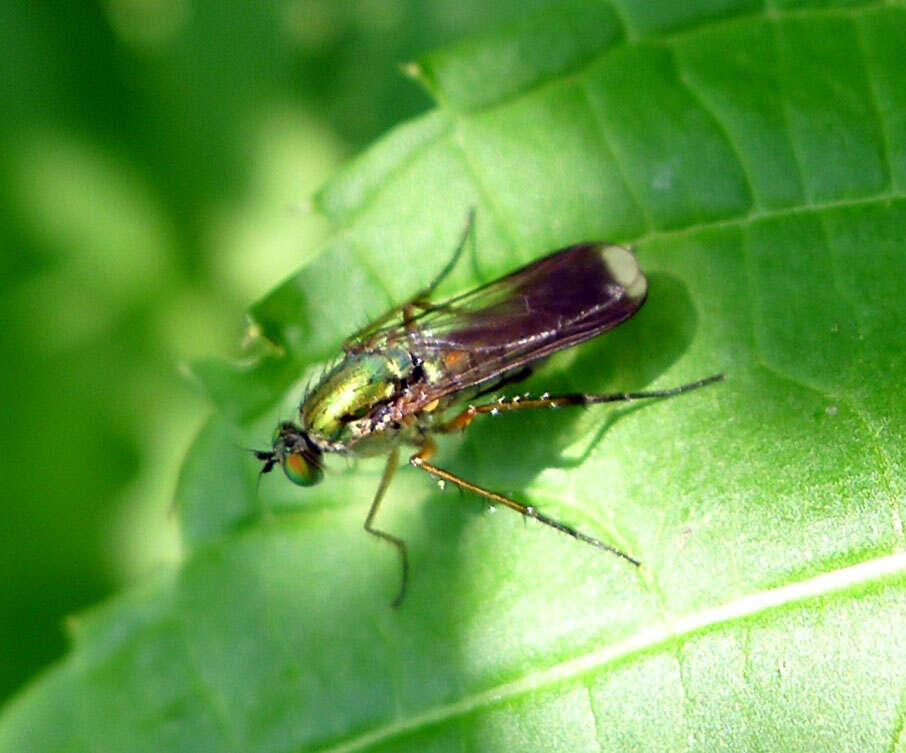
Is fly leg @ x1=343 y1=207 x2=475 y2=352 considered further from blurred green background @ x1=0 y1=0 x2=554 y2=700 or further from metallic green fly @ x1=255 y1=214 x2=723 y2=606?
blurred green background @ x1=0 y1=0 x2=554 y2=700

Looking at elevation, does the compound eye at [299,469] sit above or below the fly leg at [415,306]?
below

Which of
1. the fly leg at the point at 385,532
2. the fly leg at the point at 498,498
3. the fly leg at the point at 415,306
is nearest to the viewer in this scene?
the fly leg at the point at 498,498

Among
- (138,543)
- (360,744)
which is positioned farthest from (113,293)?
(360,744)

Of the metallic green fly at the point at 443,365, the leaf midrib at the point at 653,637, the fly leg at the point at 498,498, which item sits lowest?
the leaf midrib at the point at 653,637

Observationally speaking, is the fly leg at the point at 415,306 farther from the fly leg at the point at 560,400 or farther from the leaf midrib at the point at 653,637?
the leaf midrib at the point at 653,637

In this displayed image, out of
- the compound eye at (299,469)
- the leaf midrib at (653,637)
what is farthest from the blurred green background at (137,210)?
the leaf midrib at (653,637)

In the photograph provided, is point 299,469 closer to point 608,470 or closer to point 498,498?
point 498,498

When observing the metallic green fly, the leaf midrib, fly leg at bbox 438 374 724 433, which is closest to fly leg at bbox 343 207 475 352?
the metallic green fly

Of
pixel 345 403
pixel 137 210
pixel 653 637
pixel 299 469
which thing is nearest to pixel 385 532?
pixel 299 469
